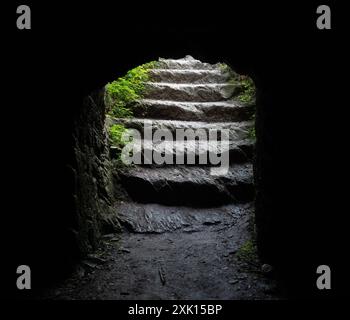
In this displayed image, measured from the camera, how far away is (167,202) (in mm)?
6016

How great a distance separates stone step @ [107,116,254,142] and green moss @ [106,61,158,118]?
329mm

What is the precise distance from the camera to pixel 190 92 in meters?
8.75

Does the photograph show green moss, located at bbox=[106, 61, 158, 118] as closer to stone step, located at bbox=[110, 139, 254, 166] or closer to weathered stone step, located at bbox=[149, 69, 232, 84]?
weathered stone step, located at bbox=[149, 69, 232, 84]

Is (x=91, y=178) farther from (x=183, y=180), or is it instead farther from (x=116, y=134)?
(x=116, y=134)

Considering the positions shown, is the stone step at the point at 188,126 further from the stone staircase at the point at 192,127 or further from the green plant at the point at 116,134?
the green plant at the point at 116,134

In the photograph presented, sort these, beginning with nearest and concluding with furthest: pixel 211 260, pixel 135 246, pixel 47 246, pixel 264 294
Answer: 1. pixel 264 294
2. pixel 47 246
3. pixel 211 260
4. pixel 135 246

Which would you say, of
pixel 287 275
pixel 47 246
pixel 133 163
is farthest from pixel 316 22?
pixel 133 163

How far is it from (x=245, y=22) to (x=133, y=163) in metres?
4.10

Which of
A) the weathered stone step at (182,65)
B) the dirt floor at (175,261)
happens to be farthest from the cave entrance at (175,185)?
the weathered stone step at (182,65)

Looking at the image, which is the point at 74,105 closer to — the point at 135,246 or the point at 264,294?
the point at 135,246

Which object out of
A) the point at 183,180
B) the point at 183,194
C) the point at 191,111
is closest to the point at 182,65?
the point at 191,111

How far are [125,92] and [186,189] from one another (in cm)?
338

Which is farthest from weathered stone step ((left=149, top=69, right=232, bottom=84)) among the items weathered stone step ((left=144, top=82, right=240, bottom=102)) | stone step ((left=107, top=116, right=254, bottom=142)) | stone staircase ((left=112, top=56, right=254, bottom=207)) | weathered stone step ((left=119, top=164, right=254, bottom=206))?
weathered stone step ((left=119, top=164, right=254, bottom=206))

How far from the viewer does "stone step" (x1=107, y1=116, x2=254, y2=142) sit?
724 centimetres
